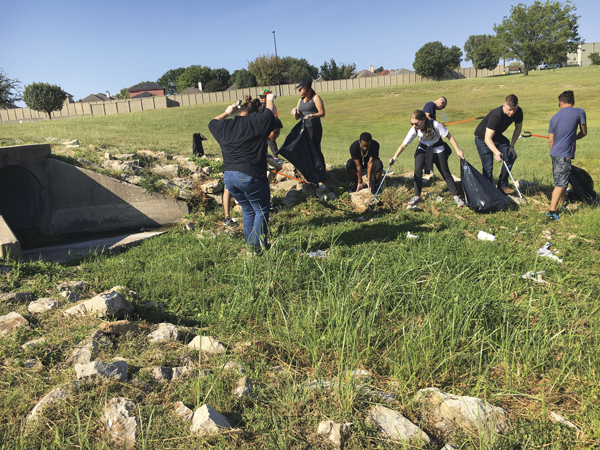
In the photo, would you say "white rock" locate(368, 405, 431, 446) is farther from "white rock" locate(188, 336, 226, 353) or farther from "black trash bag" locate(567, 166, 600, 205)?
"black trash bag" locate(567, 166, 600, 205)

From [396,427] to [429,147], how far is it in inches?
221

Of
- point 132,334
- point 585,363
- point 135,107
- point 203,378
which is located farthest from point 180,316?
point 135,107

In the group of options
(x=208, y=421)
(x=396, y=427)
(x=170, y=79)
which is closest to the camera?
(x=208, y=421)

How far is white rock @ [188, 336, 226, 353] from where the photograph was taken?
292 cm

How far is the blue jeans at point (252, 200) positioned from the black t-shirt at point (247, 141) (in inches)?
3.1

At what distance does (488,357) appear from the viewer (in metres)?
2.91

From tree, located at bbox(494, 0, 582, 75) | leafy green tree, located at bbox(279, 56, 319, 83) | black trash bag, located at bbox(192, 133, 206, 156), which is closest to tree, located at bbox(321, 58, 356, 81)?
leafy green tree, located at bbox(279, 56, 319, 83)

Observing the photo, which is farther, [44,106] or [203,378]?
[44,106]

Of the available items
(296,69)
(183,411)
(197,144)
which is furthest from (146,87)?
(183,411)

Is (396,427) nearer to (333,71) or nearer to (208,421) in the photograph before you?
(208,421)

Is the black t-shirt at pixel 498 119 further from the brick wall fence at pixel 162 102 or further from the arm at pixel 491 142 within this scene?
the brick wall fence at pixel 162 102

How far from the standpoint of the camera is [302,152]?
7566 mm

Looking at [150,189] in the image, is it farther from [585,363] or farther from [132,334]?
[585,363]

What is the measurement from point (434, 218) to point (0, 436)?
20.4 ft
